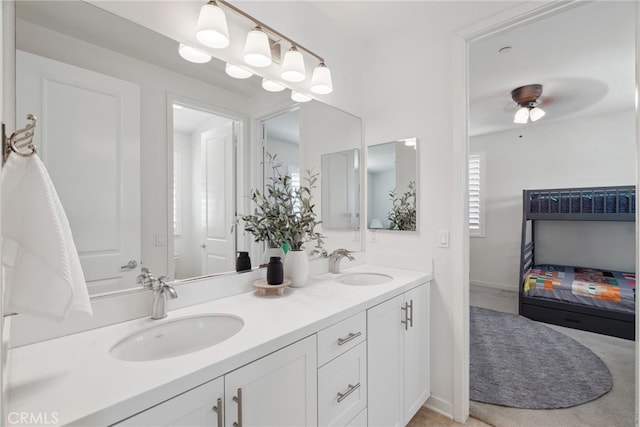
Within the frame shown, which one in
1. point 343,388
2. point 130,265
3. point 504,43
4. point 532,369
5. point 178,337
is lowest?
point 532,369

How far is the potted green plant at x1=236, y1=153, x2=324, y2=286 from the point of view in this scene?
162cm

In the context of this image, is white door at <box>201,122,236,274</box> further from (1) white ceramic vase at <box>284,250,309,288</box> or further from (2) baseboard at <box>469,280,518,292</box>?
(2) baseboard at <box>469,280,518,292</box>

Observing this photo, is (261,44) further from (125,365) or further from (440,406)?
(440,406)

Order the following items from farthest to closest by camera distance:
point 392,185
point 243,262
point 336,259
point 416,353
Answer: point 392,185 → point 336,259 → point 416,353 → point 243,262

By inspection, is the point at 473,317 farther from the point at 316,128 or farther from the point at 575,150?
the point at 316,128

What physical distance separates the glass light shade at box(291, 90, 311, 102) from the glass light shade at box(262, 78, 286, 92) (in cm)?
8

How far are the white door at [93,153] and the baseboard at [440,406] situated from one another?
1882mm

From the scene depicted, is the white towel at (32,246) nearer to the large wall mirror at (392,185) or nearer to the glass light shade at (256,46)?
the glass light shade at (256,46)

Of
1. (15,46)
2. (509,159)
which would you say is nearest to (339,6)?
(15,46)

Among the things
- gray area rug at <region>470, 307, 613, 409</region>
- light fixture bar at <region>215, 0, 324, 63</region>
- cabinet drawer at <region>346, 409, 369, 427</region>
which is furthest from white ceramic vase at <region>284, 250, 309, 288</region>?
gray area rug at <region>470, 307, 613, 409</region>

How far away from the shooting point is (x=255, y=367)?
0.91 meters

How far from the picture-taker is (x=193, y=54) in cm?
134

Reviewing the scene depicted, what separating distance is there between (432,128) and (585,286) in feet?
8.95

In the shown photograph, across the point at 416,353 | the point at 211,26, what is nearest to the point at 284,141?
the point at 211,26
